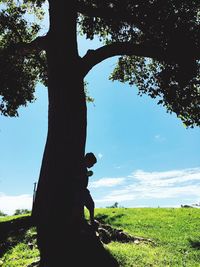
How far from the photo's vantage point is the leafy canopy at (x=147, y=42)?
12805 mm

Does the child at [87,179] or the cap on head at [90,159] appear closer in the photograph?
the child at [87,179]

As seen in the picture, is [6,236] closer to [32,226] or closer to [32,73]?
[32,226]

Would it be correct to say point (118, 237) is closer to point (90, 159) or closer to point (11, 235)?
point (90, 159)

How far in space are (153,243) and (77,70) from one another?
6.99m

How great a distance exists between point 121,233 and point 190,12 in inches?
380

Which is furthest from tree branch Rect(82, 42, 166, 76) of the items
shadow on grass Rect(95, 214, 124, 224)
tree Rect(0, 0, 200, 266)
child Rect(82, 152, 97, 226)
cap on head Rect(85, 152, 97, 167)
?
shadow on grass Rect(95, 214, 124, 224)

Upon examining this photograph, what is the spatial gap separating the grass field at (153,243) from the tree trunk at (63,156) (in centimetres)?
80

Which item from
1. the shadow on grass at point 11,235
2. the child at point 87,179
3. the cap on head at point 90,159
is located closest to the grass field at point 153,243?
the shadow on grass at point 11,235

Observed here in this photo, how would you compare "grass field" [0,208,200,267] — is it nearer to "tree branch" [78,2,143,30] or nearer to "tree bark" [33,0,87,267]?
"tree bark" [33,0,87,267]

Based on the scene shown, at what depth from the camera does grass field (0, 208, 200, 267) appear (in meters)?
9.23

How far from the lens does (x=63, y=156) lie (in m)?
10.6

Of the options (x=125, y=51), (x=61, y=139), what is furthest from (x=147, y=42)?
(x=61, y=139)

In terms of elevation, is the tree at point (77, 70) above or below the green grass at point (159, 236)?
above

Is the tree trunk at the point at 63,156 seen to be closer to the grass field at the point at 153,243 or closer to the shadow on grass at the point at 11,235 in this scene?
the grass field at the point at 153,243
